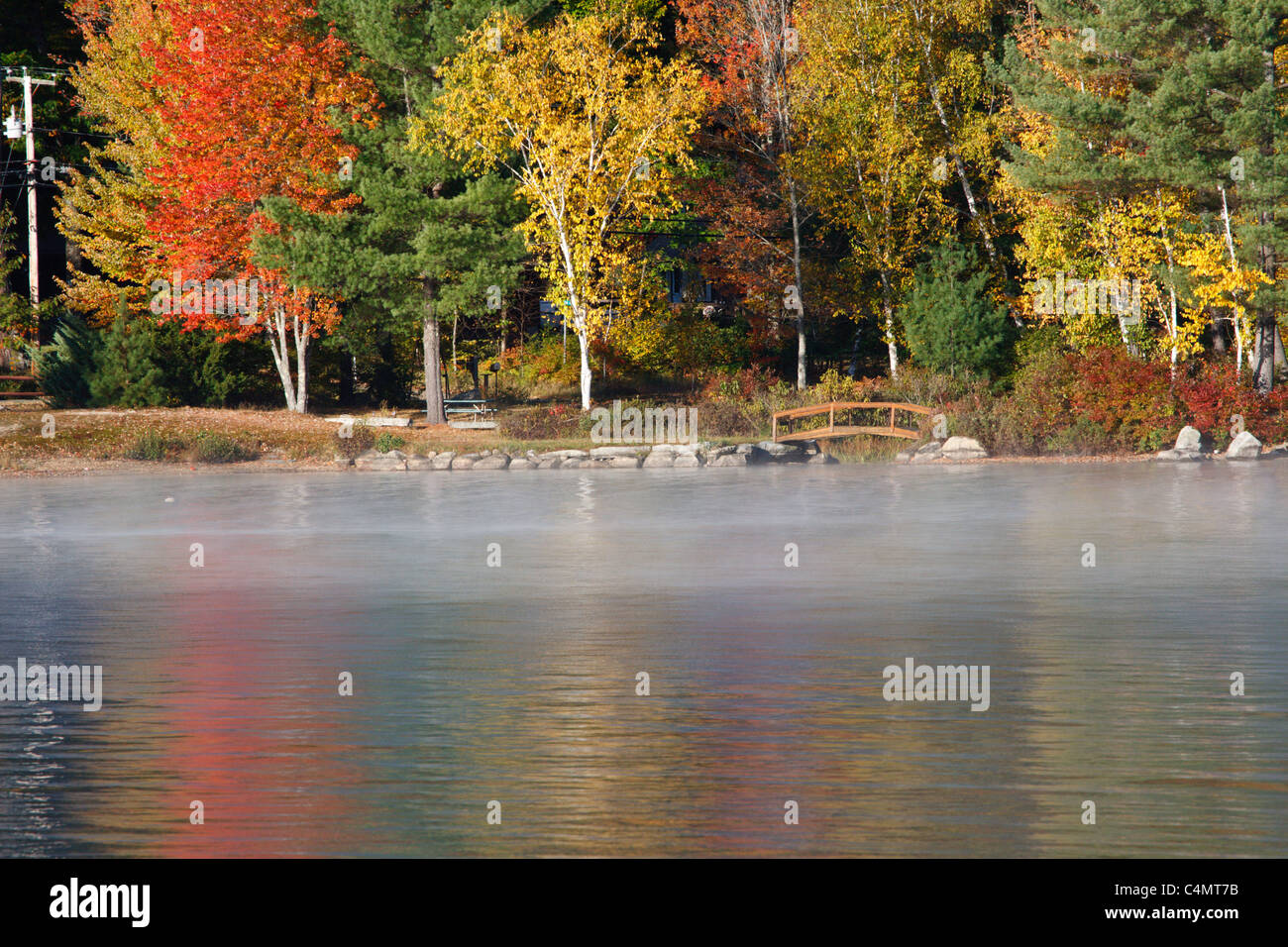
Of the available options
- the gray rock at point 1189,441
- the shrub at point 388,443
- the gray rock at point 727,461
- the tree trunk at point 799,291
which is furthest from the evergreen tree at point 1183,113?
the shrub at point 388,443

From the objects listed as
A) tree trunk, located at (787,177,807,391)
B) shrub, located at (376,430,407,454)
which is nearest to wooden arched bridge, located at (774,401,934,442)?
tree trunk, located at (787,177,807,391)

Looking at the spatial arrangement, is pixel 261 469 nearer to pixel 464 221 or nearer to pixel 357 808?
pixel 464 221

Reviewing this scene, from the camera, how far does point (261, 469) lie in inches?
1240

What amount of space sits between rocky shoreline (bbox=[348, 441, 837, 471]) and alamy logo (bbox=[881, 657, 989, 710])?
843 inches

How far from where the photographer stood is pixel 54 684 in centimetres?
1034

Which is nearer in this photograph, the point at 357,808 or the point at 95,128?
the point at 357,808

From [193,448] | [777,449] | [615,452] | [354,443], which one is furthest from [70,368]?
[777,449]

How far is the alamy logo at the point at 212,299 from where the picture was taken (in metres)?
36.0

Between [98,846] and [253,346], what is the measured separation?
111 ft

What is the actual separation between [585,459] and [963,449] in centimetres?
869

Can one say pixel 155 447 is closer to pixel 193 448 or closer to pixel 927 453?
pixel 193 448

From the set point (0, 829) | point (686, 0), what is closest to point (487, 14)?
point (686, 0)

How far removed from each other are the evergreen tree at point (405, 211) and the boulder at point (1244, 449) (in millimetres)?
17127

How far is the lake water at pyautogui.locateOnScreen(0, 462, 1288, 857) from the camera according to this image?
721 cm
